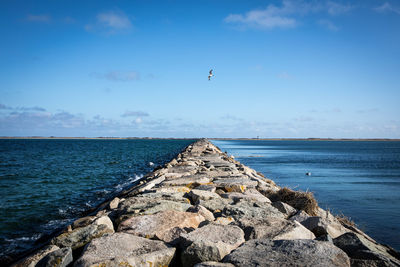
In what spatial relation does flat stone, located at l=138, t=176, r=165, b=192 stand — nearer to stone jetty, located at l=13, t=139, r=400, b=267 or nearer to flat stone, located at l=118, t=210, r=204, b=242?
stone jetty, located at l=13, t=139, r=400, b=267

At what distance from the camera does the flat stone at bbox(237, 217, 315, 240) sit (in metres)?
3.04

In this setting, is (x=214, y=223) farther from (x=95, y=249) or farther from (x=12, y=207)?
(x=12, y=207)

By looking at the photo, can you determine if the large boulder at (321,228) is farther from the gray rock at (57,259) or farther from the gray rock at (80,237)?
the gray rock at (57,259)

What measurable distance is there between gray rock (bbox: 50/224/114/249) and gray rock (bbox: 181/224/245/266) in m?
1.18

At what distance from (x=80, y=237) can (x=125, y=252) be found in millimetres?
822

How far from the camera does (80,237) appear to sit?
3.20 metres

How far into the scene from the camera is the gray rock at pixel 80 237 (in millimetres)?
3135

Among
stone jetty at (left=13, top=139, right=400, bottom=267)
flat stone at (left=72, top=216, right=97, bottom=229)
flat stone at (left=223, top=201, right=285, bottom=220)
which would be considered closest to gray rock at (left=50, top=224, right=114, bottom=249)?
stone jetty at (left=13, top=139, right=400, bottom=267)

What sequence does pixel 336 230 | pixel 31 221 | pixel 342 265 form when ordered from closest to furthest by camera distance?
1. pixel 342 265
2. pixel 336 230
3. pixel 31 221

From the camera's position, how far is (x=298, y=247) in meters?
2.54

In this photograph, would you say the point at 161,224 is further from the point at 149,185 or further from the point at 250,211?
the point at 149,185

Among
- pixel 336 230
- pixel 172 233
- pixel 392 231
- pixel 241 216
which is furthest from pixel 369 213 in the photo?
pixel 172 233

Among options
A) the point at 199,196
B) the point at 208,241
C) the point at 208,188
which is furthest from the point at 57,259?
the point at 208,188

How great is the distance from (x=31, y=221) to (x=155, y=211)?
4.44 m
